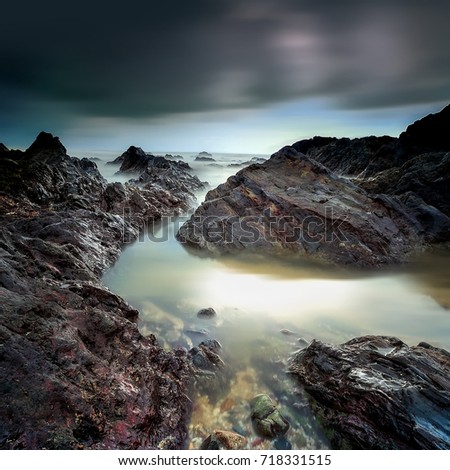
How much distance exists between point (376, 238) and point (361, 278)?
2.21 meters

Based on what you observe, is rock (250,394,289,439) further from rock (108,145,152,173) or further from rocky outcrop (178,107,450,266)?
rock (108,145,152,173)

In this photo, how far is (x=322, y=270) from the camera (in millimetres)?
9617

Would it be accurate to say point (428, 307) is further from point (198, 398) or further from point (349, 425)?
point (198, 398)

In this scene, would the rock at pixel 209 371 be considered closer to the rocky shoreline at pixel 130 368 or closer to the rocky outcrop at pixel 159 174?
the rocky shoreline at pixel 130 368

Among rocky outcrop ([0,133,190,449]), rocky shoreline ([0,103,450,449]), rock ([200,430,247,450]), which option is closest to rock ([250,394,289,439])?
rocky shoreline ([0,103,450,449])

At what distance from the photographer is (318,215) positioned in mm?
11055

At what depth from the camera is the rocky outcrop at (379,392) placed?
3365mm

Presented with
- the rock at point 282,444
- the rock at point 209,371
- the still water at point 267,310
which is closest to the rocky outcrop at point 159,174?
the still water at point 267,310

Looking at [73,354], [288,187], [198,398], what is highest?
[288,187]

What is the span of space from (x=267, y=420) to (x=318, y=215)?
825cm

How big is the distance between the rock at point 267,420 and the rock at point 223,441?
265 millimetres

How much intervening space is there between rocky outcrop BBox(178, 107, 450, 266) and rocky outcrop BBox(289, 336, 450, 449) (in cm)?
567

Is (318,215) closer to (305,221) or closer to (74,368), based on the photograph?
(305,221)
